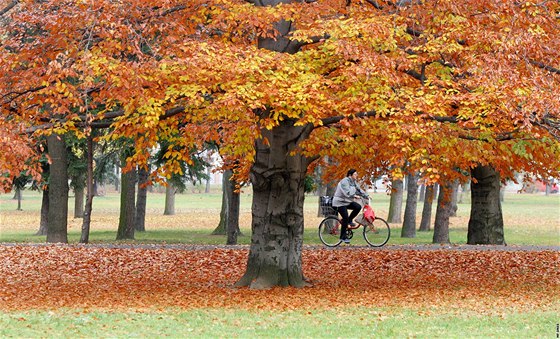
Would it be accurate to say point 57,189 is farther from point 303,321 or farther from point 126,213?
point 303,321

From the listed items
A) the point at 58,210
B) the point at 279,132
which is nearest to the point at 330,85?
the point at 279,132

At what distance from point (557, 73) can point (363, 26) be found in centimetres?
354

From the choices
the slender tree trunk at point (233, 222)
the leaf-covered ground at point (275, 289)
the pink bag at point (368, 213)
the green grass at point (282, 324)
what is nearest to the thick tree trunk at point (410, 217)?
the slender tree trunk at point (233, 222)

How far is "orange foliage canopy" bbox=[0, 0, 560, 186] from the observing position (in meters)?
13.5

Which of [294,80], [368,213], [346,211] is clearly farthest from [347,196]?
[294,80]

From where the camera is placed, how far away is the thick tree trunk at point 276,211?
15594 mm

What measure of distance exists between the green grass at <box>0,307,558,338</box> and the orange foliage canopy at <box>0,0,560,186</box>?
8.42 feet

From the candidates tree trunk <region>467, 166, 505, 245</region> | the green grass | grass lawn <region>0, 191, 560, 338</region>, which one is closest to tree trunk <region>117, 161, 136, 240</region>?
tree trunk <region>467, 166, 505, 245</region>

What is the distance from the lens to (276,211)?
15664 millimetres

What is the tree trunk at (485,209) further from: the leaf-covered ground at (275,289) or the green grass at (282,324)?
the green grass at (282,324)

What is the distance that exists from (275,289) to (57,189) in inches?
460

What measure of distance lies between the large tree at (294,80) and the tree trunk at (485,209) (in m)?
6.74

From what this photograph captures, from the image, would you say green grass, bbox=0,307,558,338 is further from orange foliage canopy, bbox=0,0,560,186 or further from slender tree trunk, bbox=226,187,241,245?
slender tree trunk, bbox=226,187,241,245

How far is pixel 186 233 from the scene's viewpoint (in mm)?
34781
